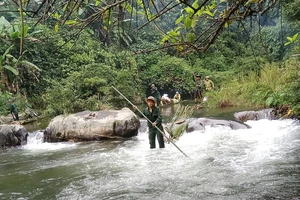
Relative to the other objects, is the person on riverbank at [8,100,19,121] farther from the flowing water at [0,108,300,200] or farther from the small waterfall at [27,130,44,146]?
the flowing water at [0,108,300,200]

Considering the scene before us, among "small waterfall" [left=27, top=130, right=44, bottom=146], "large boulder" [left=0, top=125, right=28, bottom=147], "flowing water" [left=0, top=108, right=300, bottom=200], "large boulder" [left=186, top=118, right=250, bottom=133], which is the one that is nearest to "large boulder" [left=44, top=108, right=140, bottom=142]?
"small waterfall" [left=27, top=130, right=44, bottom=146]

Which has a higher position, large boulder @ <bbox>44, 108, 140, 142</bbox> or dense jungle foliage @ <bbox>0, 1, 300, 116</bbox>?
dense jungle foliage @ <bbox>0, 1, 300, 116</bbox>

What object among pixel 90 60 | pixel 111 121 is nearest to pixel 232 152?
pixel 111 121

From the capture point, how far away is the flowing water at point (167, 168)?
5750 mm

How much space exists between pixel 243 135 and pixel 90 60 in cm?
1183

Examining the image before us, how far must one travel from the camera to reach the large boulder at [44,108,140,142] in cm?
1162

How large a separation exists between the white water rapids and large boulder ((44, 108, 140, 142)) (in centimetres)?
62

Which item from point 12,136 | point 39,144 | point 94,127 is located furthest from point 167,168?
point 12,136

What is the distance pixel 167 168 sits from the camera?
287 inches

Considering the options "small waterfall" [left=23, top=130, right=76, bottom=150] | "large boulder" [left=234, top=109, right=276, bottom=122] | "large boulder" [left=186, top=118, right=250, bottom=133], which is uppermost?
"large boulder" [left=234, top=109, right=276, bottom=122]

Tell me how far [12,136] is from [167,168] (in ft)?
22.3

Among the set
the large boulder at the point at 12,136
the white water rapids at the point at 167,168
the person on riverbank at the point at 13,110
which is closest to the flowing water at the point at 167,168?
the white water rapids at the point at 167,168

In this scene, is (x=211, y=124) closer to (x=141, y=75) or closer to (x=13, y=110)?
(x=13, y=110)

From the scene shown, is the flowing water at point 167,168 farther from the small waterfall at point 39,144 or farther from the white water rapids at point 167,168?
the small waterfall at point 39,144
